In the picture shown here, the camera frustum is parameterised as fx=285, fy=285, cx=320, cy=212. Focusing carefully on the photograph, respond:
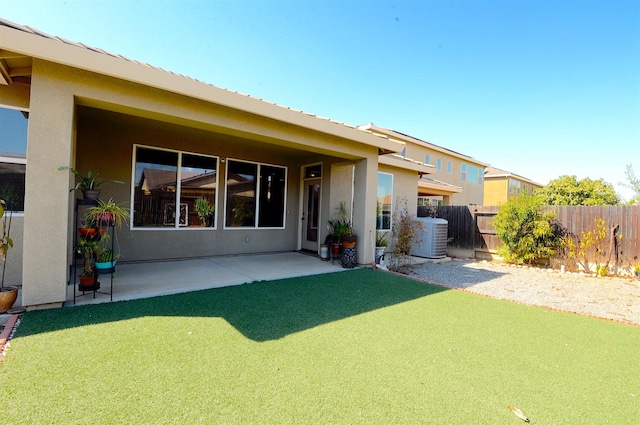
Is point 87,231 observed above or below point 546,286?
above

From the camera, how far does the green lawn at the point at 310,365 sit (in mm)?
2098

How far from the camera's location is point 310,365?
2721mm

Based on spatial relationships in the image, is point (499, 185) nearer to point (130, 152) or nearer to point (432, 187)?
point (432, 187)

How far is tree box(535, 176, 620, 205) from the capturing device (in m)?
21.9

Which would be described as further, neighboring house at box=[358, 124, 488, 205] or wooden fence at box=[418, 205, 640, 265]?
neighboring house at box=[358, 124, 488, 205]

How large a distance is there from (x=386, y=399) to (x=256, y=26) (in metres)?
8.87

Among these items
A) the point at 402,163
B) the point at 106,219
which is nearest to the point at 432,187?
the point at 402,163

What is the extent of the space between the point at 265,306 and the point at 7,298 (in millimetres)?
3216

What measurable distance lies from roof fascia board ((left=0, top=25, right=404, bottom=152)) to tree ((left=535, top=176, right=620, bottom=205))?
23070mm

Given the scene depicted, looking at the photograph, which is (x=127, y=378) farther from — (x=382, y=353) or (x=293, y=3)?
(x=293, y=3)

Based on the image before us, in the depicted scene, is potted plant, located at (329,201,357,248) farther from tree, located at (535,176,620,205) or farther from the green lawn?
tree, located at (535,176,620,205)

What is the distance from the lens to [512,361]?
117 inches

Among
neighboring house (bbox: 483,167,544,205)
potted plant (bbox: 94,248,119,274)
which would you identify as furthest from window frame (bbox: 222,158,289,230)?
neighboring house (bbox: 483,167,544,205)

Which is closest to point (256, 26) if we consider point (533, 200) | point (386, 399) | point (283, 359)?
point (283, 359)
